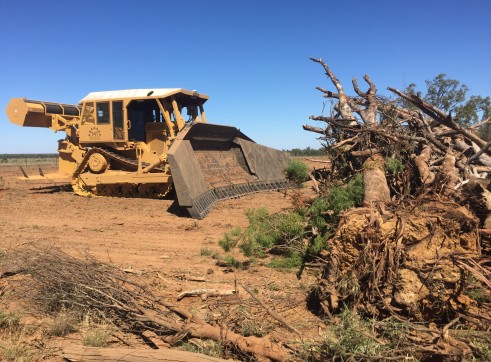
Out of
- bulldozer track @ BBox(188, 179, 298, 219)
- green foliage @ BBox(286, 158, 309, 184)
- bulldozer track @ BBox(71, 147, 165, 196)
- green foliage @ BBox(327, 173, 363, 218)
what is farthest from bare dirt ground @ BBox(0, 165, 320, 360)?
green foliage @ BBox(327, 173, 363, 218)

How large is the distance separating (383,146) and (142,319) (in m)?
4.47

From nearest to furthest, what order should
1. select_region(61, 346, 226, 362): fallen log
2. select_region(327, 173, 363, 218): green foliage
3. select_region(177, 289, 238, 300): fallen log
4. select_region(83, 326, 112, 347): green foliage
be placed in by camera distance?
select_region(61, 346, 226, 362): fallen log, select_region(83, 326, 112, 347): green foliage, select_region(177, 289, 238, 300): fallen log, select_region(327, 173, 363, 218): green foliage

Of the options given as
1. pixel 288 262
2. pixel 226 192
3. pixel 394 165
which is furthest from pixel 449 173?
pixel 226 192

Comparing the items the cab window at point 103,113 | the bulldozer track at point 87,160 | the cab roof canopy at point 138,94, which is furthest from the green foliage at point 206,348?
the cab window at point 103,113

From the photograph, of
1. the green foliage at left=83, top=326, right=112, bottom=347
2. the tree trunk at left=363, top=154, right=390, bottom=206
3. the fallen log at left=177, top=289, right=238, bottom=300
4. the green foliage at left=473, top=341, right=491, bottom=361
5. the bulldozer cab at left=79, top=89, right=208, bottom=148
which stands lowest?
the green foliage at left=83, top=326, right=112, bottom=347

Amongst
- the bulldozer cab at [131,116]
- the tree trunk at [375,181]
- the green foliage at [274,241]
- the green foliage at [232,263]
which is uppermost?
the bulldozer cab at [131,116]

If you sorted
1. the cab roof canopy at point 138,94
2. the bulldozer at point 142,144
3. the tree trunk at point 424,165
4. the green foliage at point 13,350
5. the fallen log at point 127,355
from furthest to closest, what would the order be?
the cab roof canopy at point 138,94
the bulldozer at point 142,144
the tree trunk at point 424,165
the green foliage at point 13,350
the fallen log at point 127,355

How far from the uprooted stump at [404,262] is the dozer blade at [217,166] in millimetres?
5623

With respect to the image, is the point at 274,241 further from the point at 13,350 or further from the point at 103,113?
the point at 103,113

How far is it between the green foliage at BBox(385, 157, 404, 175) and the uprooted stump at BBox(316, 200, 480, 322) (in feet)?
5.64

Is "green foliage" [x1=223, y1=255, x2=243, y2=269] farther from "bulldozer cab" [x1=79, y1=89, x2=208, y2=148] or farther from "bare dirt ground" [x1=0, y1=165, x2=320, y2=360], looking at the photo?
"bulldozer cab" [x1=79, y1=89, x2=208, y2=148]

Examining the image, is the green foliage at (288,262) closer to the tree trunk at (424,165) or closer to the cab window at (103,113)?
the tree trunk at (424,165)

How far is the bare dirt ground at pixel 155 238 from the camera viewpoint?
477cm

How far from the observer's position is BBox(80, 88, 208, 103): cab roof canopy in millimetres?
12289
